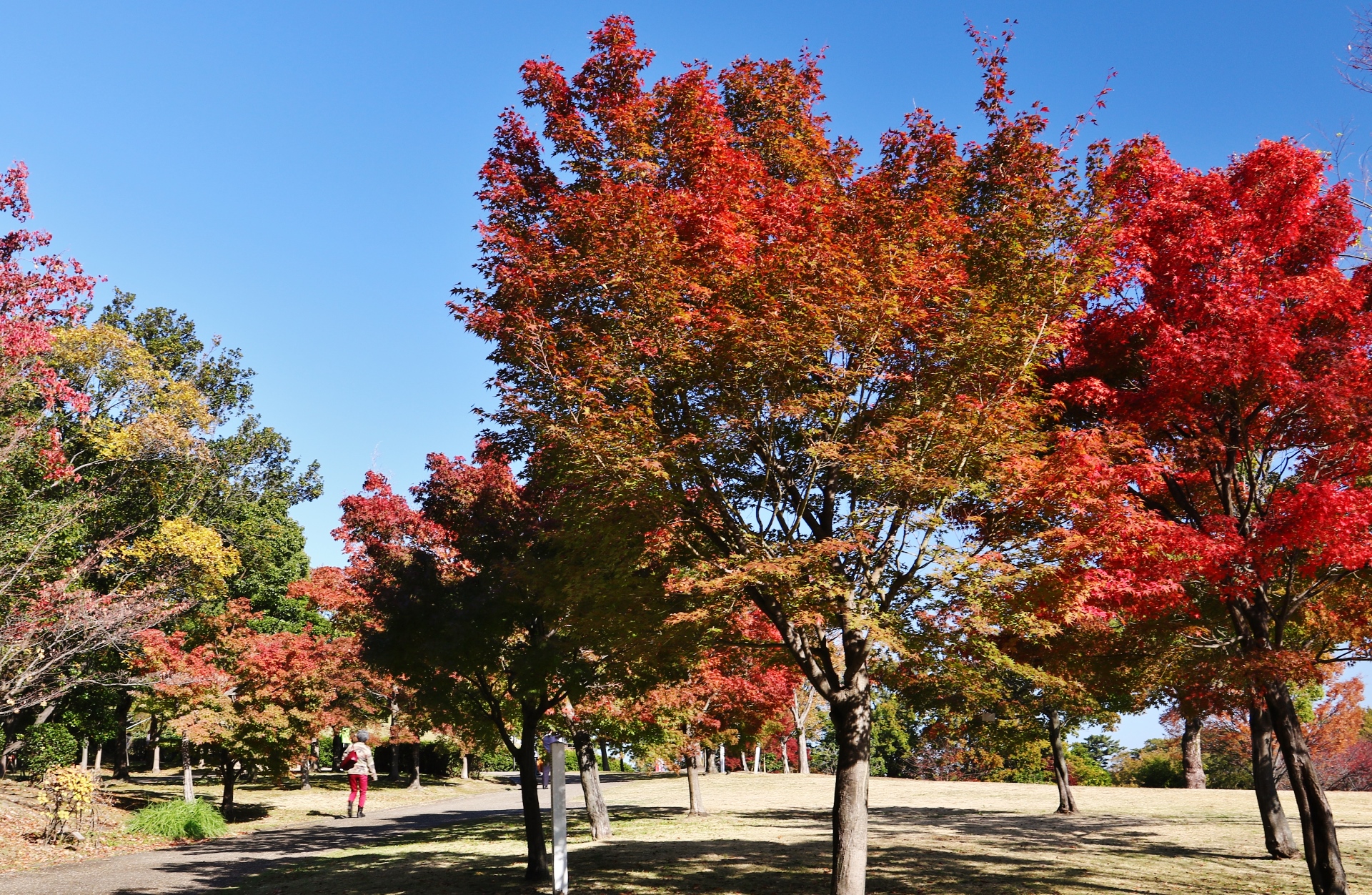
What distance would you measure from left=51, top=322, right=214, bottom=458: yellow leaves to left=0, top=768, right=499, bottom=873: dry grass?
945cm

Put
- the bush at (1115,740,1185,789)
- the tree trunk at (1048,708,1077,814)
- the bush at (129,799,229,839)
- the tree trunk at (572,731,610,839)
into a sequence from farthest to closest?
the bush at (1115,740,1185,789), the tree trunk at (1048,708,1077,814), the bush at (129,799,229,839), the tree trunk at (572,731,610,839)

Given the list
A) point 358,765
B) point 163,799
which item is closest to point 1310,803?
point 358,765

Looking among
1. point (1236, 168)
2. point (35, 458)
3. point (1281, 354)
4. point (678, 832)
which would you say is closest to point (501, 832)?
point (678, 832)

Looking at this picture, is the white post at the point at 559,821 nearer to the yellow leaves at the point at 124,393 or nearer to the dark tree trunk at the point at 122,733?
the yellow leaves at the point at 124,393

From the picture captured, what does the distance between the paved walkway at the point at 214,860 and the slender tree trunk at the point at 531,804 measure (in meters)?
4.47

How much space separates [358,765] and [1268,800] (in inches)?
744

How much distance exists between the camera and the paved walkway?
12.2 metres

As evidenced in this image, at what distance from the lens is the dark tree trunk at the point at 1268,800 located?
45.1ft

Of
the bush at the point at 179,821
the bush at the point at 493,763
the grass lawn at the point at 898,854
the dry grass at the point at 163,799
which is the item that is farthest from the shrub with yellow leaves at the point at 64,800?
the bush at the point at 493,763

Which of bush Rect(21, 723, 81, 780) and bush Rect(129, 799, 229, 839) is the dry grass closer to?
bush Rect(129, 799, 229, 839)

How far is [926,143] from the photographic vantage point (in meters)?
10.9

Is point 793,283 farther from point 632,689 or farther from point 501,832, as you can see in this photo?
point 501,832

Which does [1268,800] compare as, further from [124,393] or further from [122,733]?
[122,733]

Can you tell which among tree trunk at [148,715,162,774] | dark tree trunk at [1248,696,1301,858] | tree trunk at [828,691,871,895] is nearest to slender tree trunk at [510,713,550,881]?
Answer: tree trunk at [828,691,871,895]
